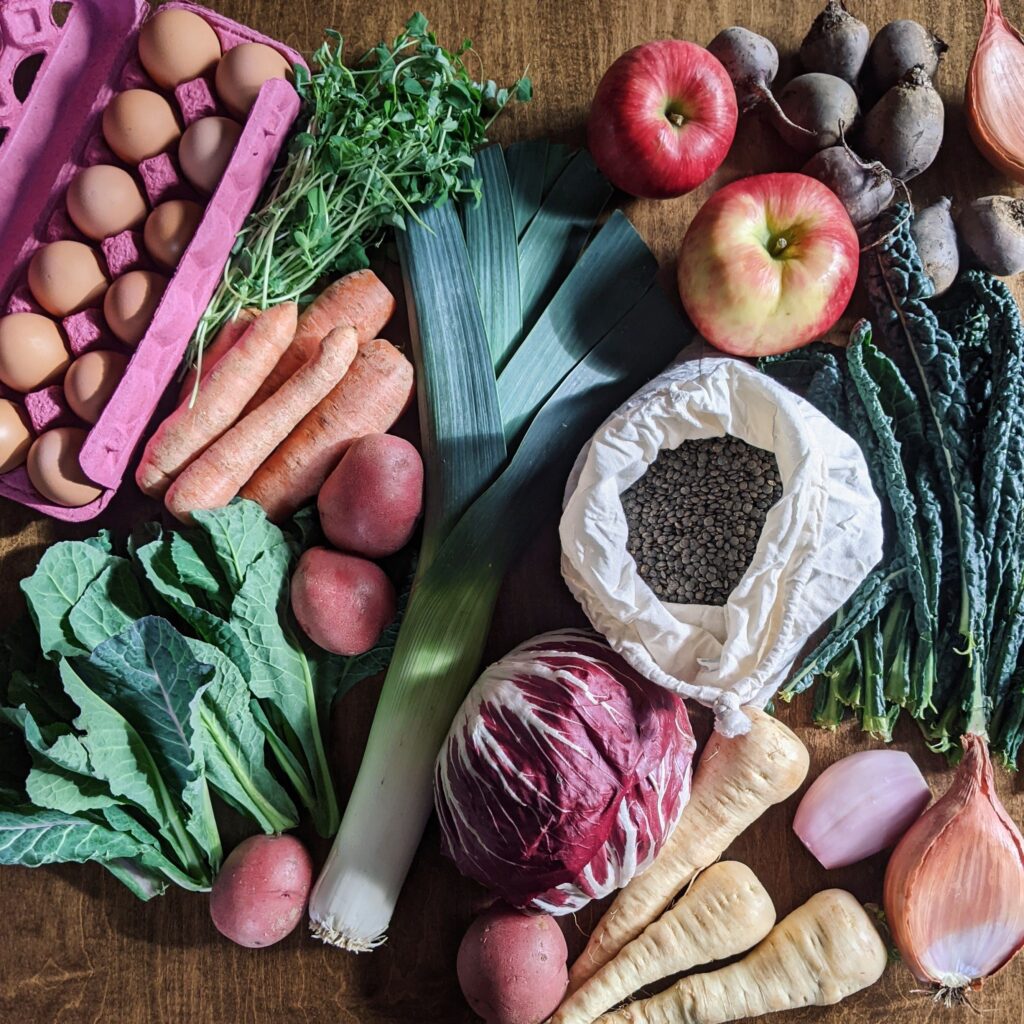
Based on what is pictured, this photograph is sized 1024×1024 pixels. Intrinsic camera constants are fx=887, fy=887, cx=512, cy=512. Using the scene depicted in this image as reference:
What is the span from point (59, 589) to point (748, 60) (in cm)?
114

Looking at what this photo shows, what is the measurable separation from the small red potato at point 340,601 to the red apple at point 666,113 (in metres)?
0.64

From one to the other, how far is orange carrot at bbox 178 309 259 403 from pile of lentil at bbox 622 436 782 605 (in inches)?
22.1

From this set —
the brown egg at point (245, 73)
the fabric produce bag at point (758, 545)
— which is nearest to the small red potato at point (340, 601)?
the fabric produce bag at point (758, 545)

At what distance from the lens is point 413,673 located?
1.14 meters

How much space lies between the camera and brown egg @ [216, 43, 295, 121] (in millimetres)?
1128

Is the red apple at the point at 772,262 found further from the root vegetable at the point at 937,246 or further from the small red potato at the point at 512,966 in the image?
the small red potato at the point at 512,966

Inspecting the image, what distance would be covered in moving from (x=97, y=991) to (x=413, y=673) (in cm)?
63

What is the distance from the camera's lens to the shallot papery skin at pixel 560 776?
3.36ft

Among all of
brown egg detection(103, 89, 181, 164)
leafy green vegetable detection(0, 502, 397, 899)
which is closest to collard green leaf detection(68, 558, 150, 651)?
leafy green vegetable detection(0, 502, 397, 899)

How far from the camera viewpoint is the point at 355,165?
3.69ft

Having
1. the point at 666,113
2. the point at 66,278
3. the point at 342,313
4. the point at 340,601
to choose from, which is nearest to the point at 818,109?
the point at 666,113

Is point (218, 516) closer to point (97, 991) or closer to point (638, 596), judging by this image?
point (638, 596)

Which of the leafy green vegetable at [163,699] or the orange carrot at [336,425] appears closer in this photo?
the leafy green vegetable at [163,699]

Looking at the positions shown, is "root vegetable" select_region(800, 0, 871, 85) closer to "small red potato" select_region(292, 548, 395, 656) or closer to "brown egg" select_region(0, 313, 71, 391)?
"small red potato" select_region(292, 548, 395, 656)
